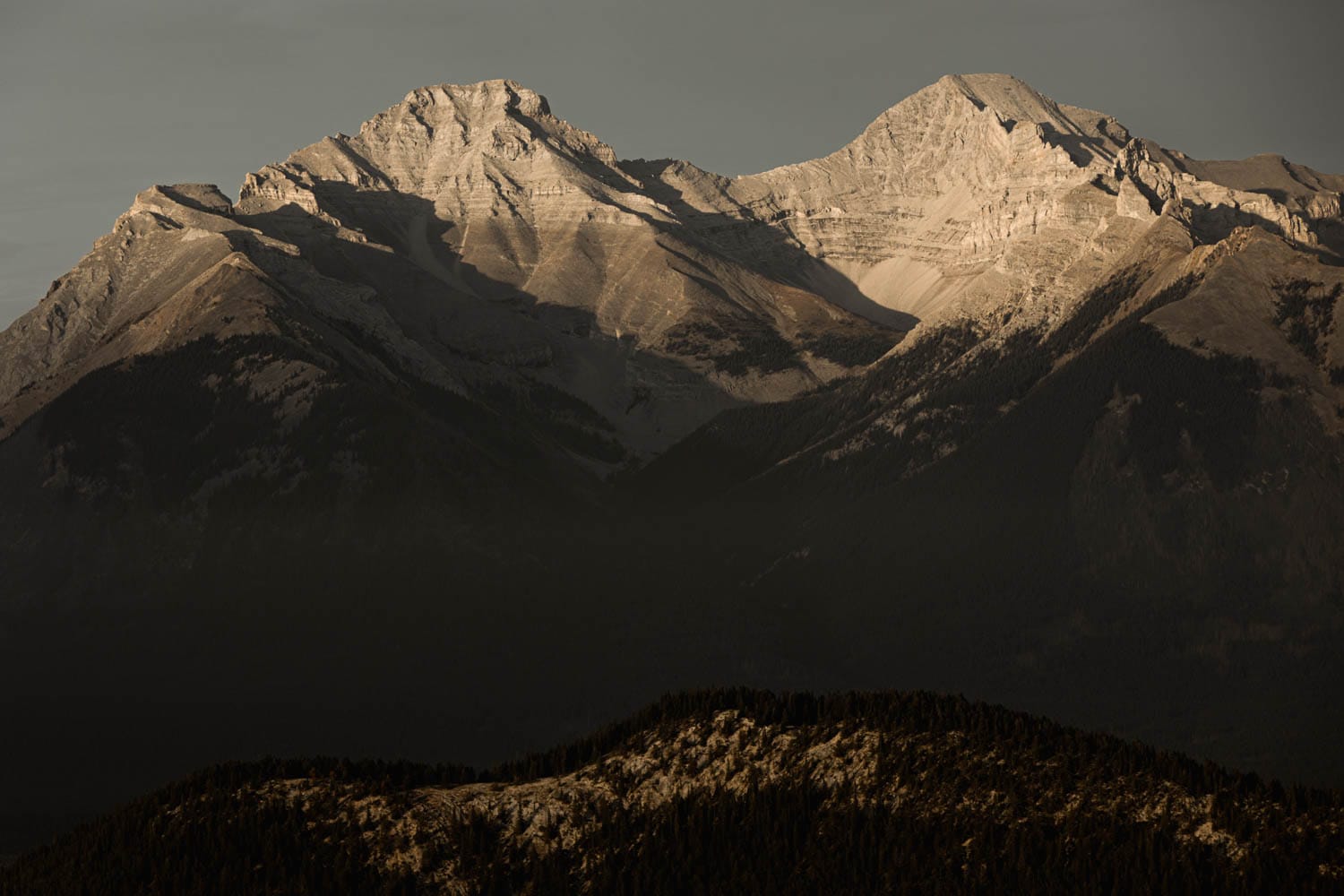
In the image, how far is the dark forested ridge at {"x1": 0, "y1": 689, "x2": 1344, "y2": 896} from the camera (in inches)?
6353

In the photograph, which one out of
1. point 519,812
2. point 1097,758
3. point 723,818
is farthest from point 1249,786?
point 519,812

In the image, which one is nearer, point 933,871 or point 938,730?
point 933,871

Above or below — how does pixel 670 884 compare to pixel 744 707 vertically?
below

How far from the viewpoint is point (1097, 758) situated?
Result: 170 m

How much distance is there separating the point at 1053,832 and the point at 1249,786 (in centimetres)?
1460

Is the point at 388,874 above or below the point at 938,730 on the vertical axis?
below

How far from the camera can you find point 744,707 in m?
178

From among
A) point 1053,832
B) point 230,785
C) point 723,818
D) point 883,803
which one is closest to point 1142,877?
point 1053,832

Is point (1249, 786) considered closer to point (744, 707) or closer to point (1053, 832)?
point (1053, 832)

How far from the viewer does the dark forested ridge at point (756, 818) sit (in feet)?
529

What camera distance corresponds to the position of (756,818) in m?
170

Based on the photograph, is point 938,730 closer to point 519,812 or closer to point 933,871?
point 933,871

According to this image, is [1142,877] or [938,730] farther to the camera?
[938,730]

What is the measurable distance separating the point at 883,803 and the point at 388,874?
36418mm
